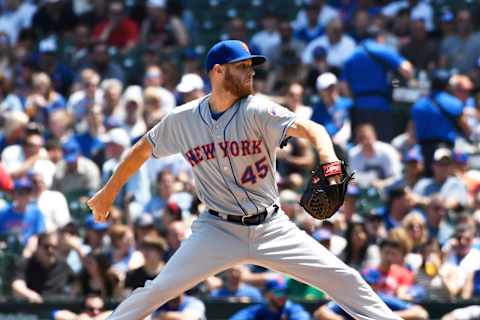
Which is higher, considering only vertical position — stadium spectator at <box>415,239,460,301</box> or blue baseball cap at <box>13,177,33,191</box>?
blue baseball cap at <box>13,177,33,191</box>

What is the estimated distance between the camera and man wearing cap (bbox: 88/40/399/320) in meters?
7.02

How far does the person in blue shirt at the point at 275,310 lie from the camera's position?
1013 centimetres

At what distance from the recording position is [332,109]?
13.3m

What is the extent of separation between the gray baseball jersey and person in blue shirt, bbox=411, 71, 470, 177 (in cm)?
558

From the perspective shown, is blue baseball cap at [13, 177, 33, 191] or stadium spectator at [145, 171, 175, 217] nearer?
stadium spectator at [145, 171, 175, 217]

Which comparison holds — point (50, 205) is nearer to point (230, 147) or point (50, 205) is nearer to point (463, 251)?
point (463, 251)

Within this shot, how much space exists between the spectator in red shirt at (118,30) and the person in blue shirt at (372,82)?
13.3ft

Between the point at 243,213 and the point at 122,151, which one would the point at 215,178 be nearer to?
the point at 243,213

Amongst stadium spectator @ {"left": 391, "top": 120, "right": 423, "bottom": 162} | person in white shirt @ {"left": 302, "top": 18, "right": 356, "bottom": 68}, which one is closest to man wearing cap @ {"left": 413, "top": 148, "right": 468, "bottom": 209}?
stadium spectator @ {"left": 391, "top": 120, "right": 423, "bottom": 162}

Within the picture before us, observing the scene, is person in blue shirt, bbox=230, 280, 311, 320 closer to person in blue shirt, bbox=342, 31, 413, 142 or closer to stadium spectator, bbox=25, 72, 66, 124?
person in blue shirt, bbox=342, 31, 413, 142

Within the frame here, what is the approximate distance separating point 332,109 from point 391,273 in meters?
Answer: 3.01

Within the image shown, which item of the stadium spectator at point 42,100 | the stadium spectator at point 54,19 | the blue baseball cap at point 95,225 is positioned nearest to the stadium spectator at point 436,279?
the blue baseball cap at point 95,225

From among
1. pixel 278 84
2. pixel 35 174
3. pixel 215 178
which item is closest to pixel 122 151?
pixel 35 174

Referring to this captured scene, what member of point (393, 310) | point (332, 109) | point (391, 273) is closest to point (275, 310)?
point (393, 310)
